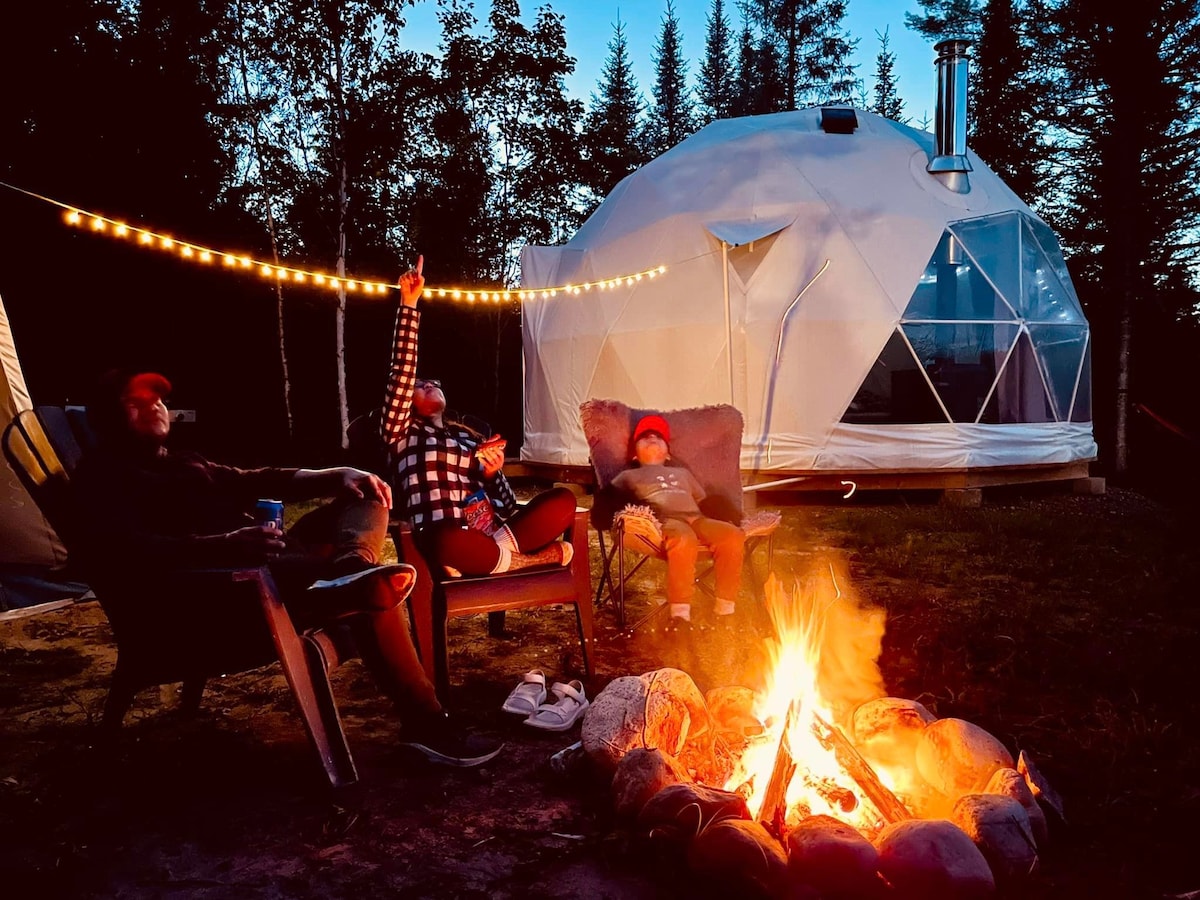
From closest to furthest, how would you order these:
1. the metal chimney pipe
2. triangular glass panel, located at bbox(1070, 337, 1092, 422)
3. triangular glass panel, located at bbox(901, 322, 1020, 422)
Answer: triangular glass panel, located at bbox(901, 322, 1020, 422)
the metal chimney pipe
triangular glass panel, located at bbox(1070, 337, 1092, 422)

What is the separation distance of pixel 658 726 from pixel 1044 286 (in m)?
8.67

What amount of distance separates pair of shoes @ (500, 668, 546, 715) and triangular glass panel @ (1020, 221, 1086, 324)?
7.75 metres

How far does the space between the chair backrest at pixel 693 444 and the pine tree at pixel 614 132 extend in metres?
11.8

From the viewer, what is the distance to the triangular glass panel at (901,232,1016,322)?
8.06 meters

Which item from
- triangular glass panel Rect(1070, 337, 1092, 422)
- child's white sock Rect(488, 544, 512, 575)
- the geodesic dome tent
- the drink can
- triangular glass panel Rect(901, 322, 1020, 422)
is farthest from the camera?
triangular glass panel Rect(1070, 337, 1092, 422)

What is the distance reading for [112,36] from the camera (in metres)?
11.6

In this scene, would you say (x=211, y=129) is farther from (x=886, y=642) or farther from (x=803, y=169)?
(x=886, y=642)

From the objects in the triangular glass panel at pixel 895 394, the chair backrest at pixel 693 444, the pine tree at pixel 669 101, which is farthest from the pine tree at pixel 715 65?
the chair backrest at pixel 693 444

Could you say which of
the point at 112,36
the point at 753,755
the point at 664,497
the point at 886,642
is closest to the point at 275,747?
the point at 753,755

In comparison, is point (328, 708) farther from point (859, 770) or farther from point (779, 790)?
point (859, 770)

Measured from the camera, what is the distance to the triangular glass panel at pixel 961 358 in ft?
26.3

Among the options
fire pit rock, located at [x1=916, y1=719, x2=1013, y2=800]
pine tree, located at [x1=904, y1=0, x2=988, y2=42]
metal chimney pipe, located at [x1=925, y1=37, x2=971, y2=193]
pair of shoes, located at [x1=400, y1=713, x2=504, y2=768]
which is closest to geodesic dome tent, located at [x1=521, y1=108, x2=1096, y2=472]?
metal chimney pipe, located at [x1=925, y1=37, x2=971, y2=193]

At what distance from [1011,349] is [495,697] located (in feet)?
24.5

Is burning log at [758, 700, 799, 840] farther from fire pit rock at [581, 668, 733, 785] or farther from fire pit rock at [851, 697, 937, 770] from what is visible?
fire pit rock at [851, 697, 937, 770]
